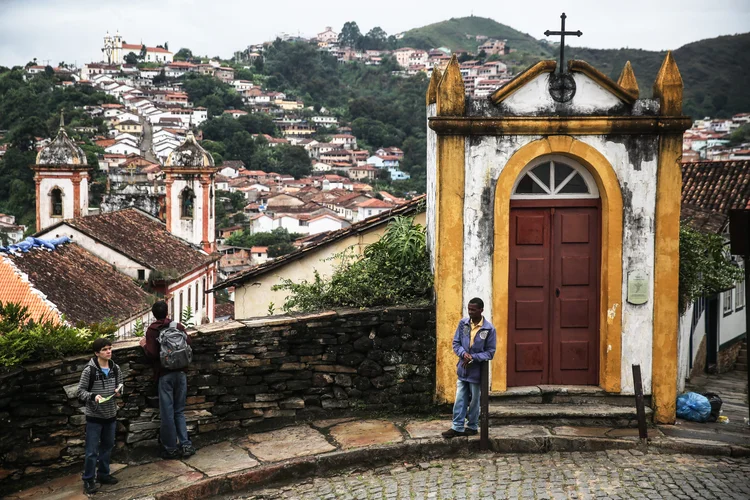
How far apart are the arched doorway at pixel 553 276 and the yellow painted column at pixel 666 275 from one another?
0.54 metres

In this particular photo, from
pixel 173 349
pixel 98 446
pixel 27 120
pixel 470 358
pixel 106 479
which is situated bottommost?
pixel 106 479

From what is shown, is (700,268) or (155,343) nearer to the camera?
(155,343)

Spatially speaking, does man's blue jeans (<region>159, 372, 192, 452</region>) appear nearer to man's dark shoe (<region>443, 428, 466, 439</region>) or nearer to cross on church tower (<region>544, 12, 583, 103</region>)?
man's dark shoe (<region>443, 428, 466, 439</region>)

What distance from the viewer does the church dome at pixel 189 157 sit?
38656 mm

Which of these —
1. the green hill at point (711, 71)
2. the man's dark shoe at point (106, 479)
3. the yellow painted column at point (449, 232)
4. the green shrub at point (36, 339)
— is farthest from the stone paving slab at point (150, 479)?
the green hill at point (711, 71)

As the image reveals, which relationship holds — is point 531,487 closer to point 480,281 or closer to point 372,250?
point 480,281

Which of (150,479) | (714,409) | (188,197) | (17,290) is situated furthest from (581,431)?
(188,197)

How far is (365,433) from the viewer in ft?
25.3

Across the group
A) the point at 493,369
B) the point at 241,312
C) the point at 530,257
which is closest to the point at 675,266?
the point at 530,257

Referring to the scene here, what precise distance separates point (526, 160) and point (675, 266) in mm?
1674

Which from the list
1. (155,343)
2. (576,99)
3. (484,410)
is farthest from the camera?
(576,99)

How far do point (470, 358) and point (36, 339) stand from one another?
343 centimetres

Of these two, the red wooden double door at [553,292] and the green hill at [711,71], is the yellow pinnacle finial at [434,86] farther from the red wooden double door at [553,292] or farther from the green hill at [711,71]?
the green hill at [711,71]

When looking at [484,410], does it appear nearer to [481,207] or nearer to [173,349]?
[481,207]
